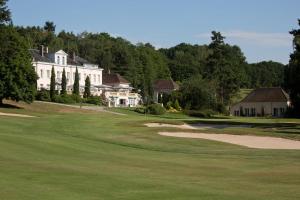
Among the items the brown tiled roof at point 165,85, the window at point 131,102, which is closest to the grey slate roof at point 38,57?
the window at point 131,102

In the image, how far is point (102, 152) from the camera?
2559 cm

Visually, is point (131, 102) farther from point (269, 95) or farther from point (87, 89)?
point (269, 95)

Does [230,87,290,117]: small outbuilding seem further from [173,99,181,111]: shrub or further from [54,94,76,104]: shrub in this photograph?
[54,94,76,104]: shrub

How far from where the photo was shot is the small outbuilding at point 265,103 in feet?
418

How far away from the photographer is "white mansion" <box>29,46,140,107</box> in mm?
115812

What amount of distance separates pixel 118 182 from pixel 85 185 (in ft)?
3.89

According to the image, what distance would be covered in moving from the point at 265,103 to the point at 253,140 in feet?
300

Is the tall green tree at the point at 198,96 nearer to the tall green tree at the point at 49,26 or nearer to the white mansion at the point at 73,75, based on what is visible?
the white mansion at the point at 73,75

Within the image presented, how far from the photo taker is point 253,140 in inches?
1567

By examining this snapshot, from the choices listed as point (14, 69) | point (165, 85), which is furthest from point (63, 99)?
point (165, 85)

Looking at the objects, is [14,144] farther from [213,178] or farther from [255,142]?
[255,142]

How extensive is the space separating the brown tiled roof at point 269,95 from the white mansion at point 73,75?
2643 centimetres

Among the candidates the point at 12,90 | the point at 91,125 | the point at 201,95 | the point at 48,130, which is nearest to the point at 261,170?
the point at 48,130

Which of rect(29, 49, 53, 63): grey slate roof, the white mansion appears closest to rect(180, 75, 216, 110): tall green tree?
the white mansion
